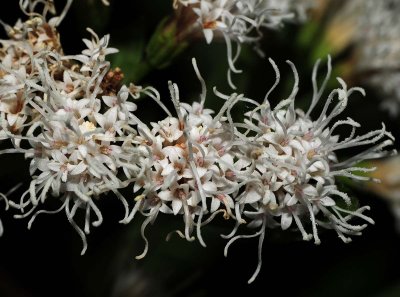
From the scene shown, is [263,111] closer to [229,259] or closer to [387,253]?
[229,259]

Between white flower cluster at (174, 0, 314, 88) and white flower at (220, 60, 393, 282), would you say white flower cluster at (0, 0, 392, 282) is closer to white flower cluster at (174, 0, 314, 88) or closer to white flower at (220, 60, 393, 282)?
white flower at (220, 60, 393, 282)

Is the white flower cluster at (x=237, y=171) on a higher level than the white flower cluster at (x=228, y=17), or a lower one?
lower

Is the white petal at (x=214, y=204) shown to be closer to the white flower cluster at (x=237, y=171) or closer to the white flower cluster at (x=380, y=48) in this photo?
the white flower cluster at (x=237, y=171)

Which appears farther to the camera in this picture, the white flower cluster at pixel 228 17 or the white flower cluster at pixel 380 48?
the white flower cluster at pixel 380 48

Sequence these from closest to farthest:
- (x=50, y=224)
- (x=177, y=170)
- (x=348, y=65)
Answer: (x=177, y=170)
(x=50, y=224)
(x=348, y=65)

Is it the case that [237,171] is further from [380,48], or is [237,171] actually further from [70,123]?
[380,48]

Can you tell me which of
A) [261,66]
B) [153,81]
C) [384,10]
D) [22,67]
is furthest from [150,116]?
[384,10]

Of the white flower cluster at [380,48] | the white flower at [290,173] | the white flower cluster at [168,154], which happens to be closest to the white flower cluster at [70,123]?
the white flower cluster at [168,154]

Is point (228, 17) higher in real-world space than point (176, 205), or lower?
higher

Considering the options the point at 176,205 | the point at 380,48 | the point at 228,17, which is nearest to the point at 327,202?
the point at 176,205
